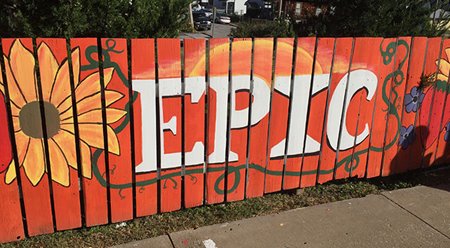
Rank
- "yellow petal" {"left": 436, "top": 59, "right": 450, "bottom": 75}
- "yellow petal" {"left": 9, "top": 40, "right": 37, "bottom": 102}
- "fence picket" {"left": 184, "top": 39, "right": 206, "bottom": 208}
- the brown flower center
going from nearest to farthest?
"yellow petal" {"left": 9, "top": 40, "right": 37, "bottom": 102} < the brown flower center < "fence picket" {"left": 184, "top": 39, "right": 206, "bottom": 208} < "yellow petal" {"left": 436, "top": 59, "right": 450, "bottom": 75}

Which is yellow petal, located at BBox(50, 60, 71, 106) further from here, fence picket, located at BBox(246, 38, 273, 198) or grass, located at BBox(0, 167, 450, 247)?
fence picket, located at BBox(246, 38, 273, 198)

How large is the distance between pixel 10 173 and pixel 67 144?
0.41 metres

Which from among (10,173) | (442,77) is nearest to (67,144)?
(10,173)

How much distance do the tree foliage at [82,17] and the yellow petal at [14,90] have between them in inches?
24.5

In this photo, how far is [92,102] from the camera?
281 cm

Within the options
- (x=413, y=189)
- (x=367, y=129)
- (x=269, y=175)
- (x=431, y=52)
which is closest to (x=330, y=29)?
(x=431, y=52)

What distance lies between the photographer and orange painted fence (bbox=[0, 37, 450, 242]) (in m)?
2.70

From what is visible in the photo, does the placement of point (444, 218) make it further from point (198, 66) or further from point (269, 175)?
point (198, 66)

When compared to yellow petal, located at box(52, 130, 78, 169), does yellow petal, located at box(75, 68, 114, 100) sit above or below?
above

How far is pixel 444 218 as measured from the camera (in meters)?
3.54

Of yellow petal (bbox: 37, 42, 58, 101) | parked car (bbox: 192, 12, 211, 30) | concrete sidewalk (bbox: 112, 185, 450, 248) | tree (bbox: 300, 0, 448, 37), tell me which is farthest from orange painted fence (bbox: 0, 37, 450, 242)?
parked car (bbox: 192, 12, 211, 30)

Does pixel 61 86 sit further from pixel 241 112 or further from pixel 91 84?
pixel 241 112

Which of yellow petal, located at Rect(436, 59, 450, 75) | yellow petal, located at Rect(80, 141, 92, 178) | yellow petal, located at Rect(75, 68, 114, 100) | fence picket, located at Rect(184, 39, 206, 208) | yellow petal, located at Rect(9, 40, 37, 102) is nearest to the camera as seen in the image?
yellow petal, located at Rect(9, 40, 37, 102)

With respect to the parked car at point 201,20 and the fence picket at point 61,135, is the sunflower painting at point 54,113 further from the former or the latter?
the parked car at point 201,20
